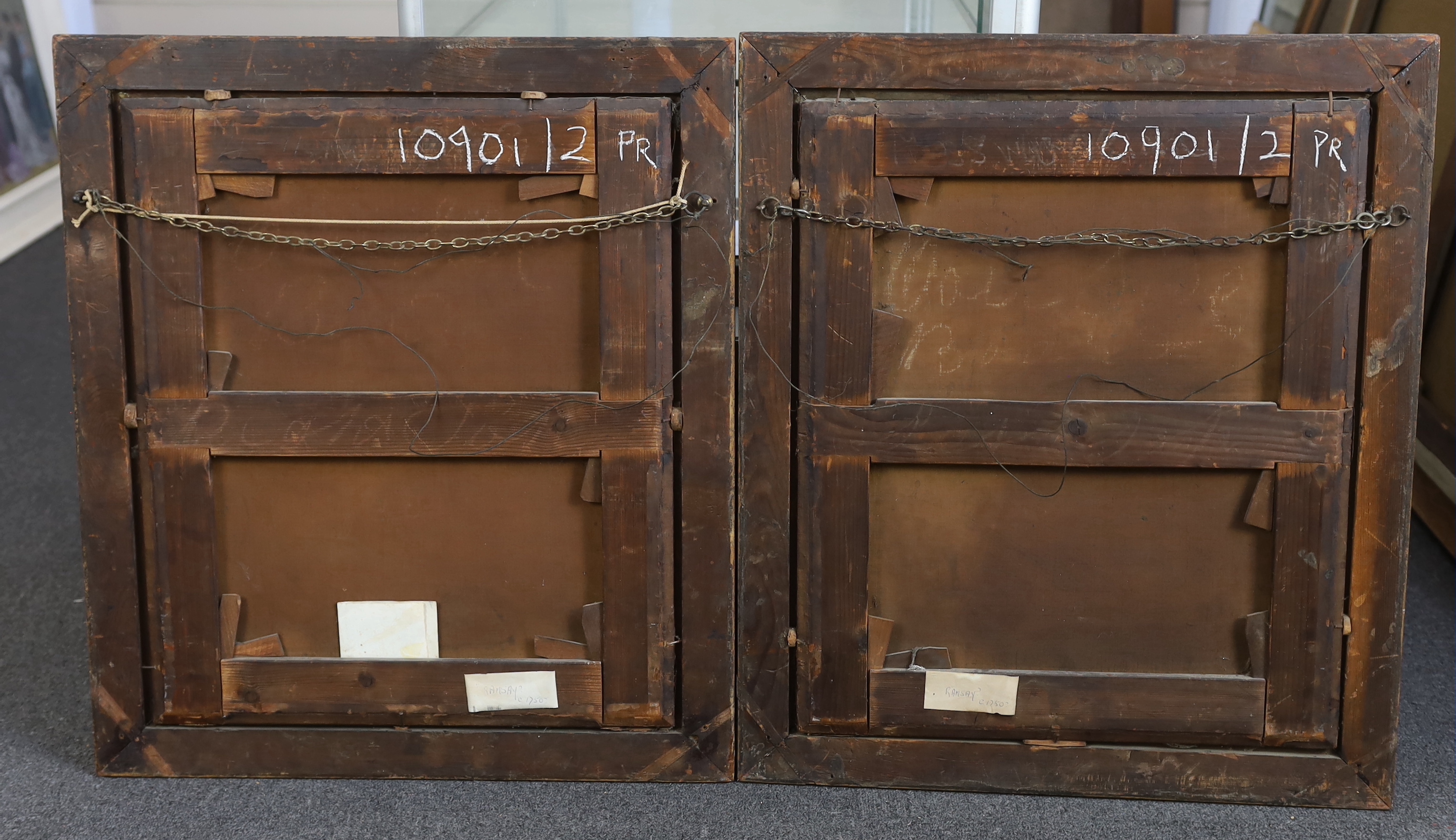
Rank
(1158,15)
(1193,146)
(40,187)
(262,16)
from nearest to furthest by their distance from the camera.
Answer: (1193,146) < (1158,15) < (262,16) < (40,187)

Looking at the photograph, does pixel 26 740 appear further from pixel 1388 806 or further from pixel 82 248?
pixel 1388 806

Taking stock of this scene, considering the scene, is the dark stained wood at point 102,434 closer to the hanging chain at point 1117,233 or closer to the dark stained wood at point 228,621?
the dark stained wood at point 228,621

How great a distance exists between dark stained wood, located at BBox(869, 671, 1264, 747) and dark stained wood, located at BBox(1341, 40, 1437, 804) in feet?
0.67

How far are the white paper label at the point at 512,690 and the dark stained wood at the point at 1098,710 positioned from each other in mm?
608

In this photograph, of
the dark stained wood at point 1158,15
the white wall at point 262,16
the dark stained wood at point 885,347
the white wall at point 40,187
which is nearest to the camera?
the dark stained wood at point 885,347

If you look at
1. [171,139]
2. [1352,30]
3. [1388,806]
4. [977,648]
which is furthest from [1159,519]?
[1352,30]

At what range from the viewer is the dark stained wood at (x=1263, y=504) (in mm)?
1862

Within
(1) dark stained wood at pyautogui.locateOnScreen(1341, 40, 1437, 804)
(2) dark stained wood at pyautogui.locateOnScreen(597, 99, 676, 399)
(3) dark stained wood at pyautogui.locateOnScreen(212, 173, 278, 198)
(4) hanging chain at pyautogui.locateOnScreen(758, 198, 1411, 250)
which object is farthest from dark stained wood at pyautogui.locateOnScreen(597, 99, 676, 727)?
(1) dark stained wood at pyautogui.locateOnScreen(1341, 40, 1437, 804)

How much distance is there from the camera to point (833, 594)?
1932 millimetres

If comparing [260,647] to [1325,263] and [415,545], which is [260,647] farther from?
[1325,263]

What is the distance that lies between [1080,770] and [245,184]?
1.87m

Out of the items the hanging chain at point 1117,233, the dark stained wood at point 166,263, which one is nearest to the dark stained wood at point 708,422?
the hanging chain at point 1117,233

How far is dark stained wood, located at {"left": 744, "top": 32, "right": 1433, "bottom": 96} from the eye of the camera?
69.9 inches

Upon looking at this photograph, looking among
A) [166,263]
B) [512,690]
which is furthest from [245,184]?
[512,690]
